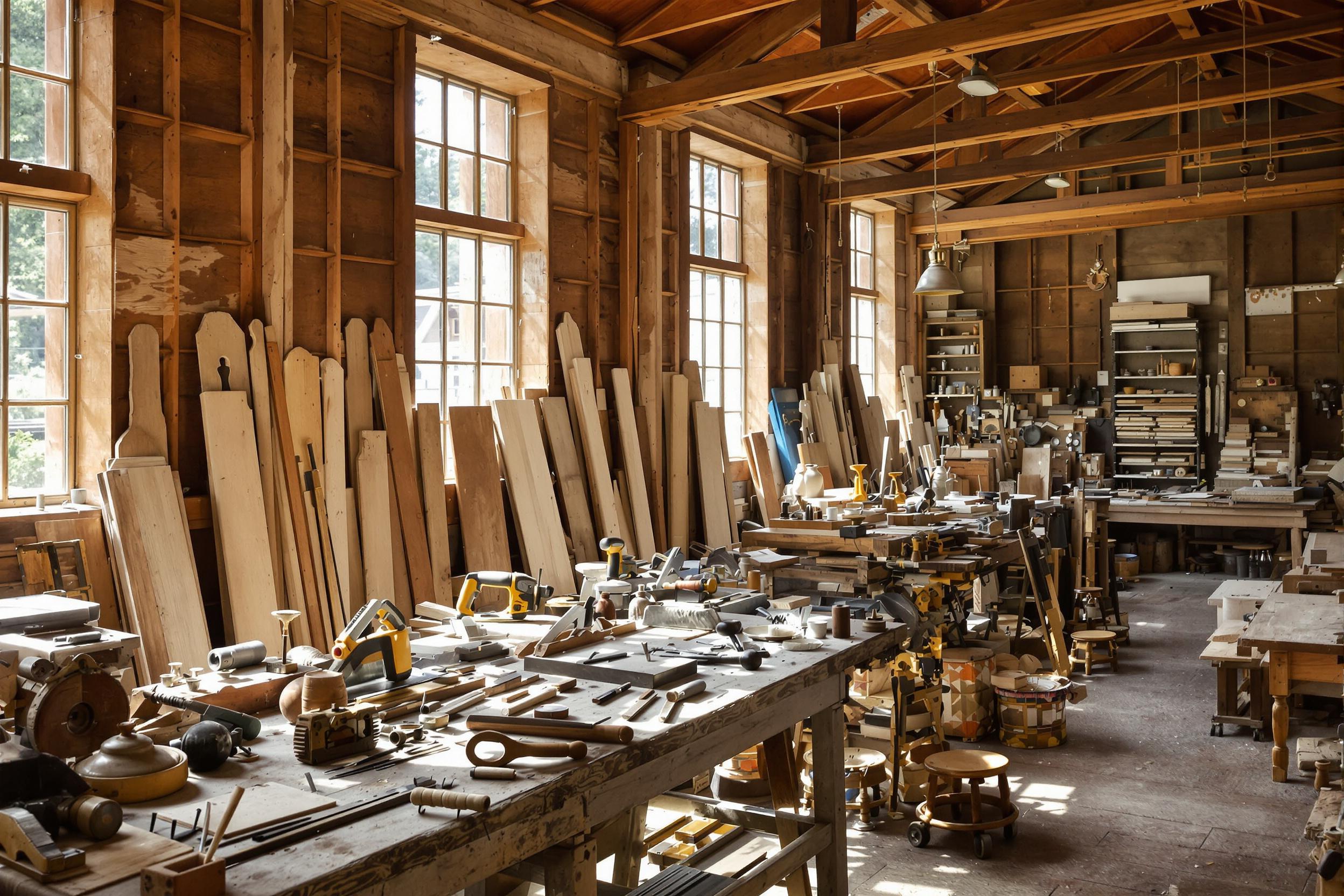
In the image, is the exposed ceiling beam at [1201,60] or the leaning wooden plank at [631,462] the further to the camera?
the exposed ceiling beam at [1201,60]

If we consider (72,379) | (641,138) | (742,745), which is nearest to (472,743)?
(742,745)

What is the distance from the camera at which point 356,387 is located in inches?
222

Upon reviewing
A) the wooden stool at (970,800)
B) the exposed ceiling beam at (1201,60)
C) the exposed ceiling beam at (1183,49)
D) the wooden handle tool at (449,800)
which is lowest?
the wooden stool at (970,800)

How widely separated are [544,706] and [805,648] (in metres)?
1.07

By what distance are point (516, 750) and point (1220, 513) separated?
368 inches

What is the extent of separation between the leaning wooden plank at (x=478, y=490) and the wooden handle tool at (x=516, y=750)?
383cm

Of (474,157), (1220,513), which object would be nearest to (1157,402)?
(1220,513)

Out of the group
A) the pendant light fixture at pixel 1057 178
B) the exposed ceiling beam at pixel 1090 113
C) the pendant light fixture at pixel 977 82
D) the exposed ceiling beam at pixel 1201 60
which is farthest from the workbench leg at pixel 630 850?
the exposed ceiling beam at pixel 1201 60

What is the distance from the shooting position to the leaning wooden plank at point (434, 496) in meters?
5.87

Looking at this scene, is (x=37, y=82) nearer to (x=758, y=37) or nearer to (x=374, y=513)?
(x=374, y=513)

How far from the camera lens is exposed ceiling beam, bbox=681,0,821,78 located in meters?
7.42

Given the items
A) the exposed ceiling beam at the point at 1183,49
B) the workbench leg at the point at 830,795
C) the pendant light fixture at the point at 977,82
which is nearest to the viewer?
the workbench leg at the point at 830,795

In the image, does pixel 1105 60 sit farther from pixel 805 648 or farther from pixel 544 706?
pixel 544 706

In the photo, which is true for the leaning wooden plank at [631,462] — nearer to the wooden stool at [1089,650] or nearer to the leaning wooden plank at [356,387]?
the leaning wooden plank at [356,387]
